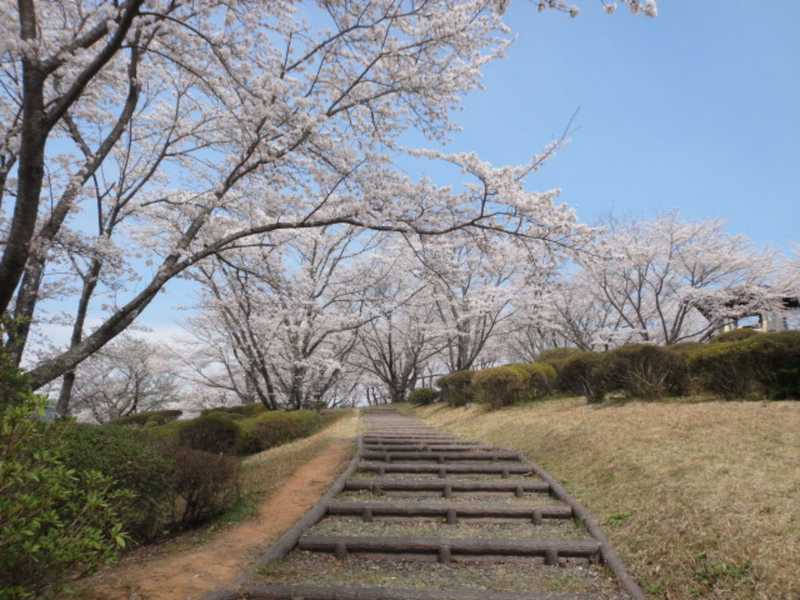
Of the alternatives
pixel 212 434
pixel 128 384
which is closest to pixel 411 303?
pixel 212 434

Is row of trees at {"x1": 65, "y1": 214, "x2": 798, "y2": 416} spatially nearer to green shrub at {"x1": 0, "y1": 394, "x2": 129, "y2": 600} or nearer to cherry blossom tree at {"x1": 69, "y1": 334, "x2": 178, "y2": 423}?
cherry blossom tree at {"x1": 69, "y1": 334, "x2": 178, "y2": 423}

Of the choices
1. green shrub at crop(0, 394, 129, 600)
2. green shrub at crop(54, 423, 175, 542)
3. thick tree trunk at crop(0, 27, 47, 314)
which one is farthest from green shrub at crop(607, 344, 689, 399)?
thick tree trunk at crop(0, 27, 47, 314)

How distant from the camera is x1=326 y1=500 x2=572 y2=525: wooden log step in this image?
543 centimetres

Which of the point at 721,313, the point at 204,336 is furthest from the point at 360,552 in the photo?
the point at 721,313

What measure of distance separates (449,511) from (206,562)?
2510 mm

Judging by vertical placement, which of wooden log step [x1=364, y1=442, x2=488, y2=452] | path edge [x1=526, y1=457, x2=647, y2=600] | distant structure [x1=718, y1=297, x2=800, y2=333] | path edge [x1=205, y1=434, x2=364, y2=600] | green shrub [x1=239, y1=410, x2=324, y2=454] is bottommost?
path edge [x1=526, y1=457, x2=647, y2=600]

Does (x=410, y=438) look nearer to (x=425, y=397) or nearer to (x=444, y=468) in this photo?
(x=444, y=468)

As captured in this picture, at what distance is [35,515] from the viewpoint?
240 cm

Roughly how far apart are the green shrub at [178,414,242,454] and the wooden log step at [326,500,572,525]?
20.1ft

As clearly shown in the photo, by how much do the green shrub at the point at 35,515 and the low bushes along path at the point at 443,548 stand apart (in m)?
1.30

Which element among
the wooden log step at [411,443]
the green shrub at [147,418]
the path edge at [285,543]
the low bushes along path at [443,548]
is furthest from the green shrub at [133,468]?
the green shrub at [147,418]

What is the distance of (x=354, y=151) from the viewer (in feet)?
25.7

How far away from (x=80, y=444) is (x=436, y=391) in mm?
21338

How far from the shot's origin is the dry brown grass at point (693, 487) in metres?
3.62
